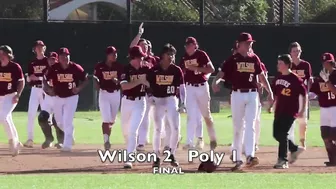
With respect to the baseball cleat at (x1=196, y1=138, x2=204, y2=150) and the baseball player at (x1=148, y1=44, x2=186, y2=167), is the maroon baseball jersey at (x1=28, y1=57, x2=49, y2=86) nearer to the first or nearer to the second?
the baseball cleat at (x1=196, y1=138, x2=204, y2=150)

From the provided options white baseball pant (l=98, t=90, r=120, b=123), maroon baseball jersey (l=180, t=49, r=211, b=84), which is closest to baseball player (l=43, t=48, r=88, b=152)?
white baseball pant (l=98, t=90, r=120, b=123)

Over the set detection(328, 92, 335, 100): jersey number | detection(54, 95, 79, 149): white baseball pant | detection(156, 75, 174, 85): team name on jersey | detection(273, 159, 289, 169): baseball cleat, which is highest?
detection(156, 75, 174, 85): team name on jersey

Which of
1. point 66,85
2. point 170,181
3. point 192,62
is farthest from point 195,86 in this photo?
point 170,181

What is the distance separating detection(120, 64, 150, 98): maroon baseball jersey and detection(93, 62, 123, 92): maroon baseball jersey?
2864mm

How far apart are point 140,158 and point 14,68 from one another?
2.93 metres

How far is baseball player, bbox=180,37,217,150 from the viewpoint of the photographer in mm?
17125

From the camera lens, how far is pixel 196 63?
1709 centimetres

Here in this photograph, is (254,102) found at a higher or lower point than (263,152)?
higher

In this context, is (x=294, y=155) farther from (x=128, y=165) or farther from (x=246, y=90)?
(x=128, y=165)

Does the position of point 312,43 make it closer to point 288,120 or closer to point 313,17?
point 313,17

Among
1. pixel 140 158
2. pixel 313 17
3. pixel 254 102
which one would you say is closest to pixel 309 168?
pixel 254 102

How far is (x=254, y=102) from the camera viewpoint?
47.5 ft

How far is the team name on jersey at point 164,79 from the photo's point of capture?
14883 mm

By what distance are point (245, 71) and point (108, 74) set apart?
4036mm
